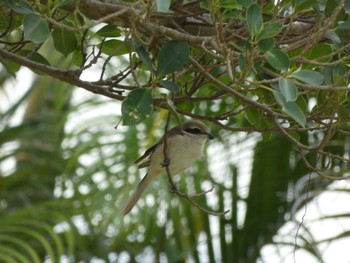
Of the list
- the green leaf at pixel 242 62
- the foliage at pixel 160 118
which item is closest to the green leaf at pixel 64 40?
the foliage at pixel 160 118

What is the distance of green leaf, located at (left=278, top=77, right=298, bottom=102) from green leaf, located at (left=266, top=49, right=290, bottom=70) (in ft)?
0.13

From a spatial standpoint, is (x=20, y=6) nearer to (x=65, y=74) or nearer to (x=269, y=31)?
(x=65, y=74)

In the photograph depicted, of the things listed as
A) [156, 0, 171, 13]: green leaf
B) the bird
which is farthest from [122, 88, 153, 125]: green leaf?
the bird

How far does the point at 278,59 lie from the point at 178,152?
149 centimetres

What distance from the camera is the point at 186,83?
2734 millimetres

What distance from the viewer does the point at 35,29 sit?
218cm

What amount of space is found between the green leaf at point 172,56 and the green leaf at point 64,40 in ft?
1.63

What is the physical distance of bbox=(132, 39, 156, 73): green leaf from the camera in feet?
7.73

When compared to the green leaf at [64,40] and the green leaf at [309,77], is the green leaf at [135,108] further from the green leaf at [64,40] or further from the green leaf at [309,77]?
the green leaf at [64,40]

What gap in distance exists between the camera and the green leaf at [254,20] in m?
2.24

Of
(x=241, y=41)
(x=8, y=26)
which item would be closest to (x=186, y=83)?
(x=241, y=41)

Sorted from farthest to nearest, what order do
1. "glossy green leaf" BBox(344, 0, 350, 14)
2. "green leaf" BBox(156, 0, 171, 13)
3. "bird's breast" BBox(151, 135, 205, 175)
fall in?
"bird's breast" BBox(151, 135, 205, 175) < "glossy green leaf" BBox(344, 0, 350, 14) < "green leaf" BBox(156, 0, 171, 13)

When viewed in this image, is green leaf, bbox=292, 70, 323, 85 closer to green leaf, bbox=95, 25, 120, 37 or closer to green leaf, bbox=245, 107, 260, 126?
green leaf, bbox=245, 107, 260, 126

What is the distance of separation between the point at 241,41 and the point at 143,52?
0.31 metres
